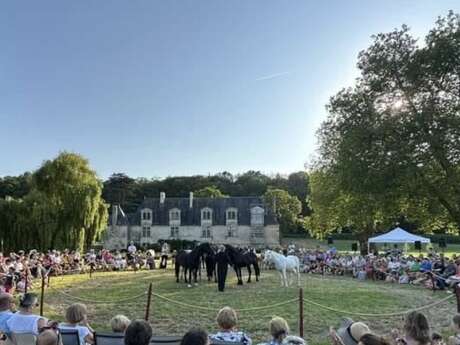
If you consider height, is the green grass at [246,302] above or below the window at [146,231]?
below

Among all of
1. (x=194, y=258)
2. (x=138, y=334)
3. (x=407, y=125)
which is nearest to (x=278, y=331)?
(x=138, y=334)

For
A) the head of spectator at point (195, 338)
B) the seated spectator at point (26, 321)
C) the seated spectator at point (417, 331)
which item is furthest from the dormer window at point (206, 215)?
the head of spectator at point (195, 338)

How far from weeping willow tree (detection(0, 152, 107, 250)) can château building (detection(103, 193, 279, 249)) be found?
22139mm

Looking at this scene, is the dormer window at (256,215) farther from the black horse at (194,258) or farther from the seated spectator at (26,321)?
the seated spectator at (26,321)

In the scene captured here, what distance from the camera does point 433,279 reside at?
17.0 m

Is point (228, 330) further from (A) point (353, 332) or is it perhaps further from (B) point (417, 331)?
(B) point (417, 331)

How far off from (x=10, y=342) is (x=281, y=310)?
7.36 m

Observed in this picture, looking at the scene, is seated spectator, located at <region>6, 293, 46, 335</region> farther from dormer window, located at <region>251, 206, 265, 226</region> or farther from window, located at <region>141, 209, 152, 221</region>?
window, located at <region>141, 209, 152, 221</region>

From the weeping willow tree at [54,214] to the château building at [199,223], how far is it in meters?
22.1

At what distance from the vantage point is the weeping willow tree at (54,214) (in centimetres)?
2792

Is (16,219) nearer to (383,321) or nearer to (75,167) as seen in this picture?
(75,167)

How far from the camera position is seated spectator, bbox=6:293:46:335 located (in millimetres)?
5355

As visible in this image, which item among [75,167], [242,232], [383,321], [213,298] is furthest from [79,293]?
[242,232]

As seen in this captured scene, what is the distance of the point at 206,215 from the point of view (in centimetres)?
5388
